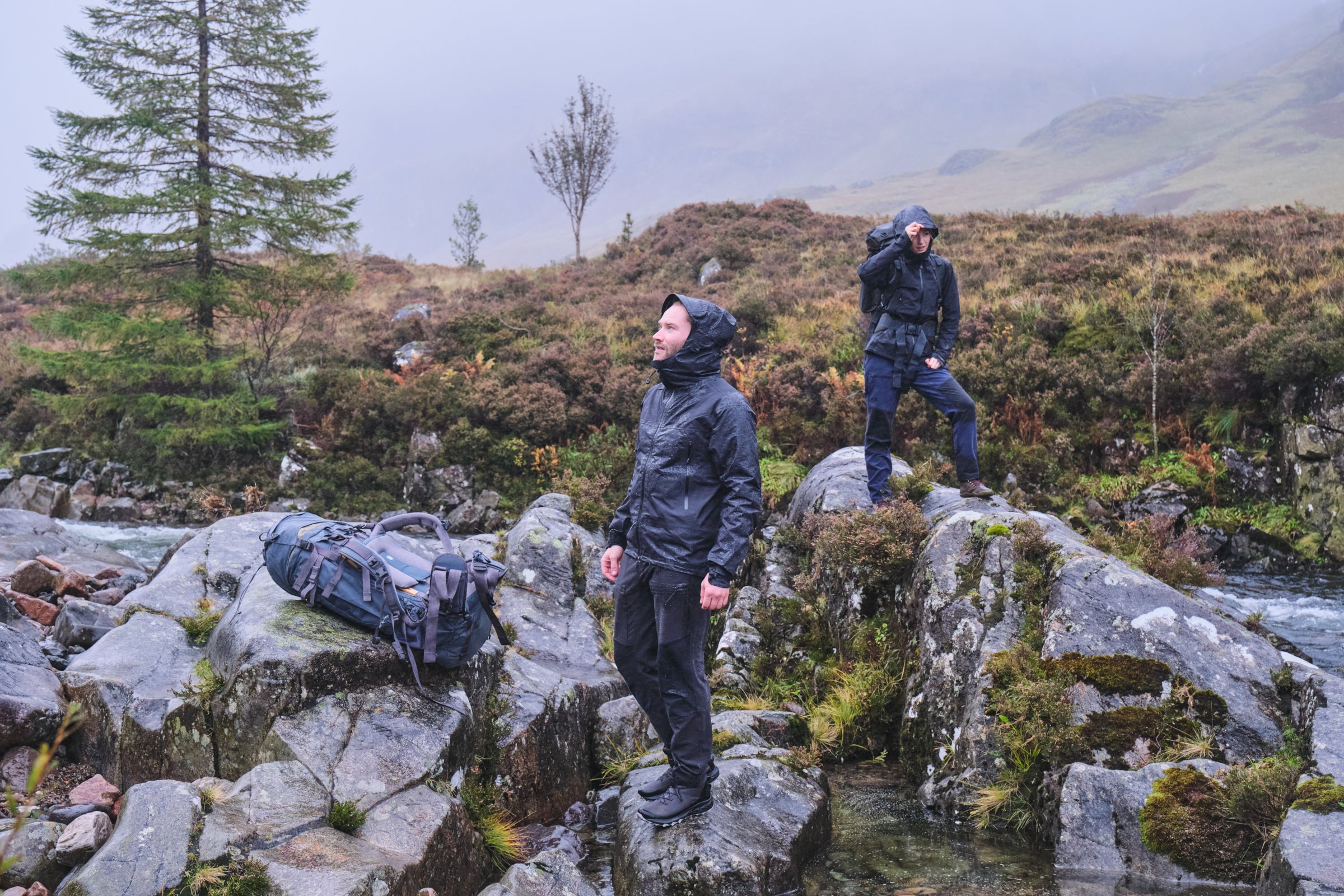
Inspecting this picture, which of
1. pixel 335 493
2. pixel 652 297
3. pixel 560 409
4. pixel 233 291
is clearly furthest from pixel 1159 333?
pixel 233 291

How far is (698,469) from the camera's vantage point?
168 inches

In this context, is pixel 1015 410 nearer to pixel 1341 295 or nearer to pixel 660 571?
pixel 1341 295

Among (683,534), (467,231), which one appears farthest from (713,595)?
(467,231)

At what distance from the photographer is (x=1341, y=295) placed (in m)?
13.1

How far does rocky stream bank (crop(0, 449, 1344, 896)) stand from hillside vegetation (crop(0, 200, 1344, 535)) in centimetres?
307

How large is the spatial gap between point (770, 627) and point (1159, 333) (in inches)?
425

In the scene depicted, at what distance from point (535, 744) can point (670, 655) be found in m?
1.77

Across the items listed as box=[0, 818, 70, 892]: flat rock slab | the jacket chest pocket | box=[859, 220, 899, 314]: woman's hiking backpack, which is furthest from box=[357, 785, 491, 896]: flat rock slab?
box=[859, 220, 899, 314]: woman's hiking backpack

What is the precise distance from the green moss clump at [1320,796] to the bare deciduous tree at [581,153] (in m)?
33.8

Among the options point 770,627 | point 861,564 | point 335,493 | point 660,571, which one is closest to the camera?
point 660,571

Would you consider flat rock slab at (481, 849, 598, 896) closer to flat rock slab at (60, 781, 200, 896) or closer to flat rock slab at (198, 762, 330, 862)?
flat rock slab at (198, 762, 330, 862)

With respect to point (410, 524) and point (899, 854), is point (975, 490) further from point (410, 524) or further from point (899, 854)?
point (410, 524)

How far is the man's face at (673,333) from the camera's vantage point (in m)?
4.38

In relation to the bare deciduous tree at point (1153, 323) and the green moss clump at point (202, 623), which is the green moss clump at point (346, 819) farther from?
the bare deciduous tree at point (1153, 323)
